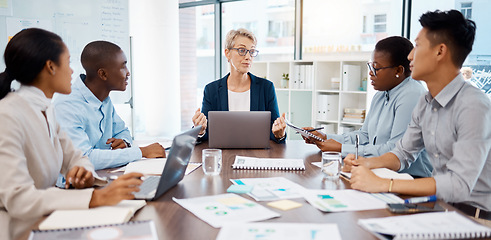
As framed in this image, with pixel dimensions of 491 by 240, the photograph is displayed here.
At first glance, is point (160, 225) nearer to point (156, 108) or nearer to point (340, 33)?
point (340, 33)

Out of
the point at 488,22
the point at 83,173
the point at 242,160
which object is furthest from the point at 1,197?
the point at 488,22

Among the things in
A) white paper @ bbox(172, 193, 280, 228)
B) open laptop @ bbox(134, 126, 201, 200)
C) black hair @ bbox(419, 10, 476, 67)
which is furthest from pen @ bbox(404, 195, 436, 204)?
open laptop @ bbox(134, 126, 201, 200)

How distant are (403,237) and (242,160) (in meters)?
0.98

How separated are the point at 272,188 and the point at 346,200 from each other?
269 millimetres

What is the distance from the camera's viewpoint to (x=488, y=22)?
436 cm

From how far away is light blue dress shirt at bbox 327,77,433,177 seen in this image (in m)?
1.96

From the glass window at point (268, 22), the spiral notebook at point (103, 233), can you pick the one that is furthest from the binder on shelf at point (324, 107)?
the spiral notebook at point (103, 233)

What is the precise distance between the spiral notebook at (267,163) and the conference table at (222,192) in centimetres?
3

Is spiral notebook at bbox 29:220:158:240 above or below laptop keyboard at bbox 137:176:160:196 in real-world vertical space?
above

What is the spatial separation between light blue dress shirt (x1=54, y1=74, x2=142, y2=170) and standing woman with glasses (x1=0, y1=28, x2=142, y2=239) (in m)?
0.20

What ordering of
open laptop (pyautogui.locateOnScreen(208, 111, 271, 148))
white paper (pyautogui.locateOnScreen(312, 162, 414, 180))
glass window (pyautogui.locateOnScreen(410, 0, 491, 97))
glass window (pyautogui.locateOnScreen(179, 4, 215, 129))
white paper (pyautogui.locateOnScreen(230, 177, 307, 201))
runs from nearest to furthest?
white paper (pyautogui.locateOnScreen(230, 177, 307, 201)) → white paper (pyautogui.locateOnScreen(312, 162, 414, 180)) → open laptop (pyautogui.locateOnScreen(208, 111, 271, 148)) → glass window (pyautogui.locateOnScreen(410, 0, 491, 97)) → glass window (pyautogui.locateOnScreen(179, 4, 215, 129))

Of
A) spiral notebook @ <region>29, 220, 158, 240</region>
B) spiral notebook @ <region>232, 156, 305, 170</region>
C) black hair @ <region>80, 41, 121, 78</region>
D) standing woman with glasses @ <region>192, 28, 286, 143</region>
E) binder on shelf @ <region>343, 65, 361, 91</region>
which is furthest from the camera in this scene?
binder on shelf @ <region>343, 65, 361, 91</region>

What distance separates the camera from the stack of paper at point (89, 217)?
1.02m

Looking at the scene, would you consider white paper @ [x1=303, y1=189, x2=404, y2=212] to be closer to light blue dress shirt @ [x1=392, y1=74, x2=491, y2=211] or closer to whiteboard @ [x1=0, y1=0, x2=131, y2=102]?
light blue dress shirt @ [x1=392, y1=74, x2=491, y2=211]
